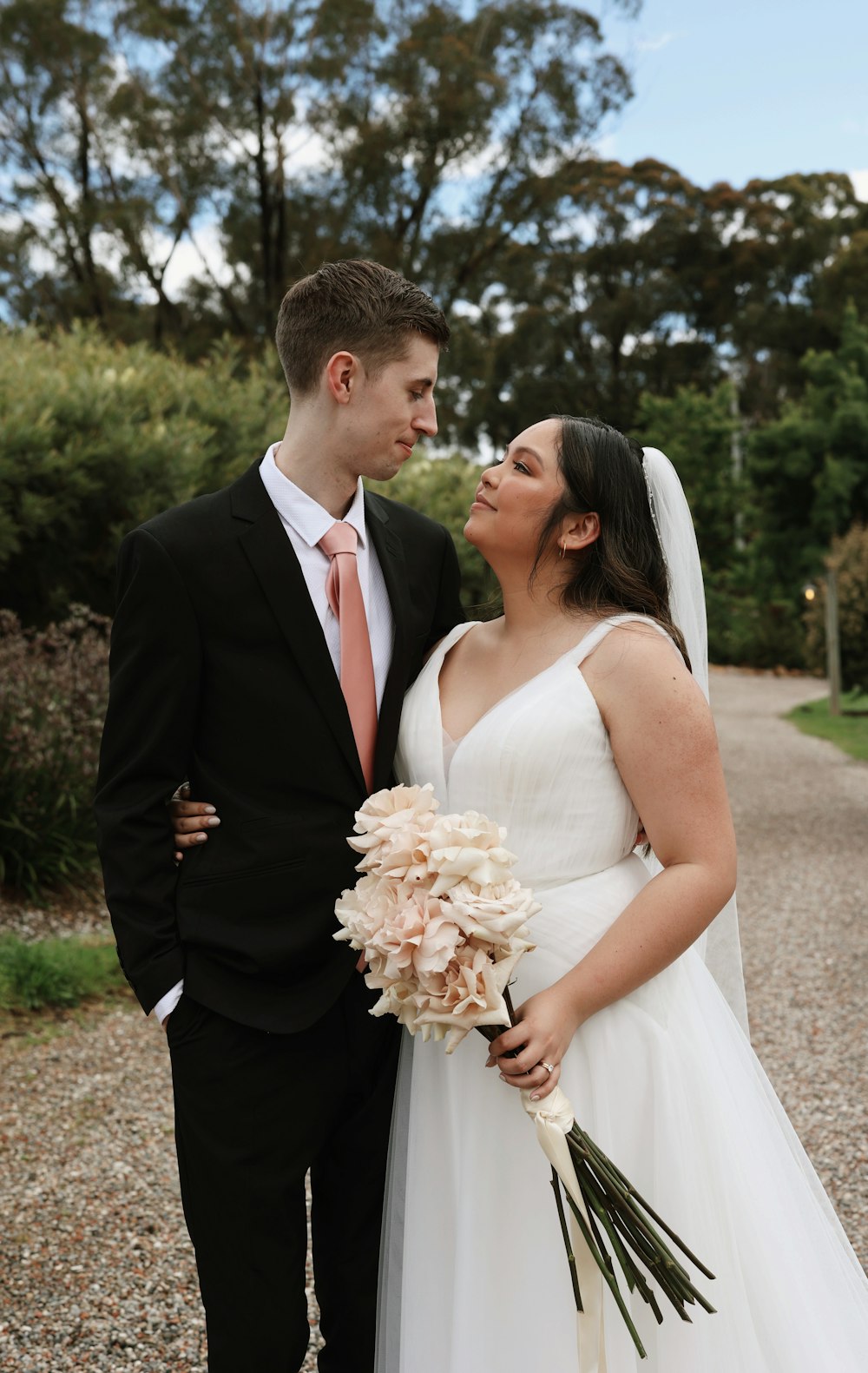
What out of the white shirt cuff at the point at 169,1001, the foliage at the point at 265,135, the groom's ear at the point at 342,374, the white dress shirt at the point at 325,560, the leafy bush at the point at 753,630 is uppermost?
the foliage at the point at 265,135

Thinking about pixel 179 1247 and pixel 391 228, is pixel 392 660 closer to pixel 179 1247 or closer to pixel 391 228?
pixel 179 1247

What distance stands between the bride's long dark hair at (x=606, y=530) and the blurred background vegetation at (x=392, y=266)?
2753 millimetres

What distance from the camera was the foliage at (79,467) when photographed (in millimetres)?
8078

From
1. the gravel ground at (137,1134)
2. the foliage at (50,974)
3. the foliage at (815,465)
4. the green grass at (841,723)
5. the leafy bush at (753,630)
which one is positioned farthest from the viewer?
the leafy bush at (753,630)

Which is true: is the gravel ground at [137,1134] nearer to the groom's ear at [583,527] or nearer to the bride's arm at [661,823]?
the bride's arm at [661,823]

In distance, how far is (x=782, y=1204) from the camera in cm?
224

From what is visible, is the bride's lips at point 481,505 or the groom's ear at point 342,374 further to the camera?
the bride's lips at point 481,505

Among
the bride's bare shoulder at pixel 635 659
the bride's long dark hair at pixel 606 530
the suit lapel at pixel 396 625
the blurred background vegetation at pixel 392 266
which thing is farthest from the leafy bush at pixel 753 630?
the bride's bare shoulder at pixel 635 659

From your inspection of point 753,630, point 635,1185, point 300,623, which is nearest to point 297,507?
point 300,623

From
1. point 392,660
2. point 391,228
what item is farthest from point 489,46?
point 392,660

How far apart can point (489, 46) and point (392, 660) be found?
74.7 feet

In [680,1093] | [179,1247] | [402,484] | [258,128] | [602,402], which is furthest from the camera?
[602,402]

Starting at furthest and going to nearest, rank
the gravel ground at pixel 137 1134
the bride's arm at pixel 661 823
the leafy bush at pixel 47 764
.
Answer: the leafy bush at pixel 47 764 < the gravel ground at pixel 137 1134 < the bride's arm at pixel 661 823

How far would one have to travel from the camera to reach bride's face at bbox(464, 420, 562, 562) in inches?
97.7
